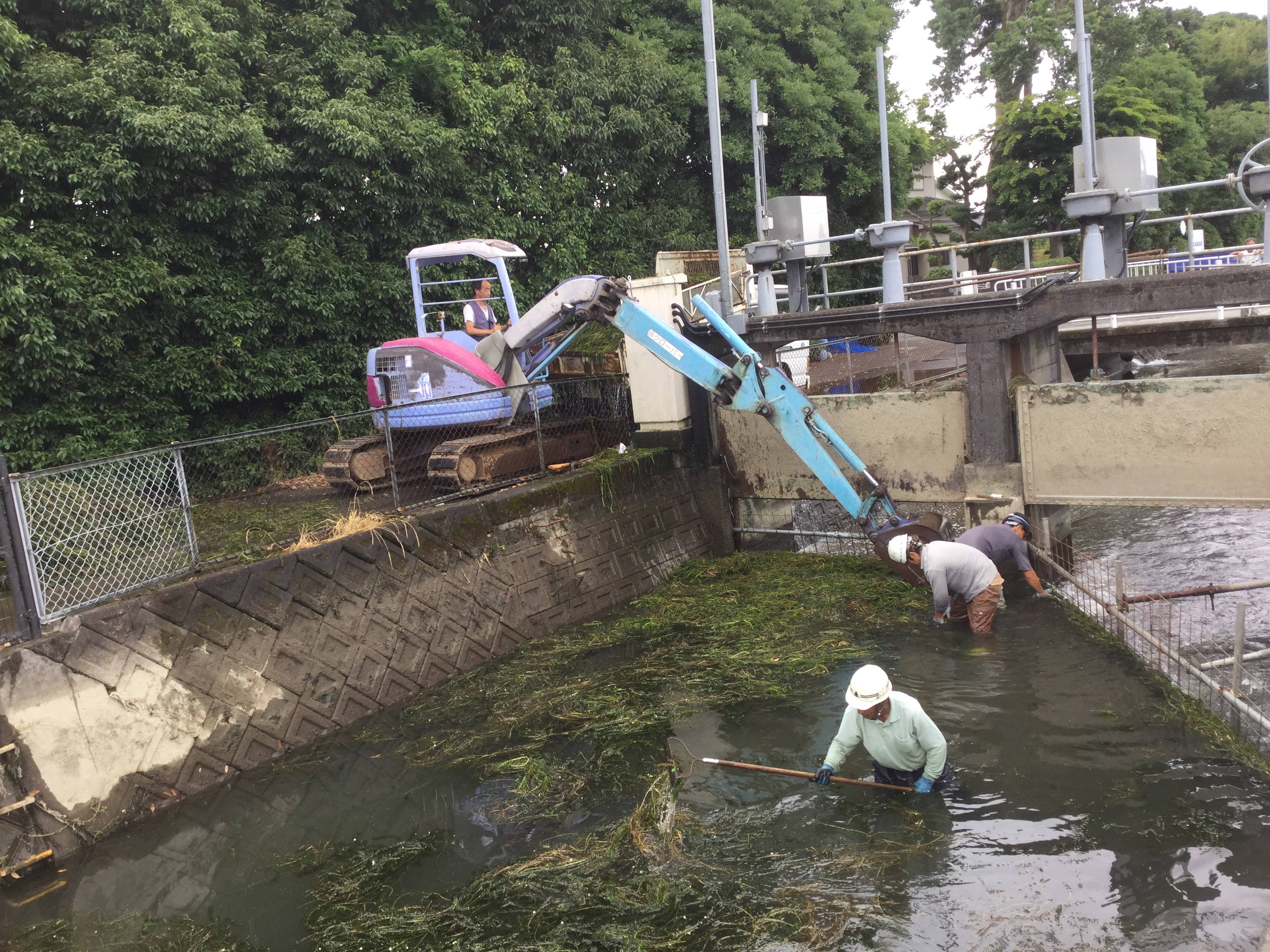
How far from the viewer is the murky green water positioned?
4824 millimetres

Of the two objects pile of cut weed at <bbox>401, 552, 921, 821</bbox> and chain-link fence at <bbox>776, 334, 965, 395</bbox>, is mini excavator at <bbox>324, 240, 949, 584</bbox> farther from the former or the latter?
chain-link fence at <bbox>776, 334, 965, 395</bbox>

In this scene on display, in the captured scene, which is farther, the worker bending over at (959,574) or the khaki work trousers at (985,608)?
the khaki work trousers at (985,608)

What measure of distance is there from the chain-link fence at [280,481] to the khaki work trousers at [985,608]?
5148 millimetres

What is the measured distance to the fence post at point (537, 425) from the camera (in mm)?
11141

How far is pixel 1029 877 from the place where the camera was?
5.11 m

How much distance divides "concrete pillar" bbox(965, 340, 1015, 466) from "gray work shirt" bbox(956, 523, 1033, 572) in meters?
1.29

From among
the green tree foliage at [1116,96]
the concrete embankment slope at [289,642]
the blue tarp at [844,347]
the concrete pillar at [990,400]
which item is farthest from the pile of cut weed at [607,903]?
the green tree foliage at [1116,96]

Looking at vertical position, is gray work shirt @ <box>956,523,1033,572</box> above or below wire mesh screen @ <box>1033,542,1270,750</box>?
above

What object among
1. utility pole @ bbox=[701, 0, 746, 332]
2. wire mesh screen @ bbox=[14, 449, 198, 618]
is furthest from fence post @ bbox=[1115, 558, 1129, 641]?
wire mesh screen @ bbox=[14, 449, 198, 618]


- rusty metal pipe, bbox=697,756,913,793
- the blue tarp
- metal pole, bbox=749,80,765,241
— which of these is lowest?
rusty metal pipe, bbox=697,756,913,793

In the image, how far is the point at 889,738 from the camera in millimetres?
5965

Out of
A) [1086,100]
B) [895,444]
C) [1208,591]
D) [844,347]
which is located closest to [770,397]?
[895,444]

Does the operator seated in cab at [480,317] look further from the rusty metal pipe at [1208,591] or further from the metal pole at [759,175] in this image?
the rusty metal pipe at [1208,591]

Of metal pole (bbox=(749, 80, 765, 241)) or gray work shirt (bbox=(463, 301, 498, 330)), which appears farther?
metal pole (bbox=(749, 80, 765, 241))
